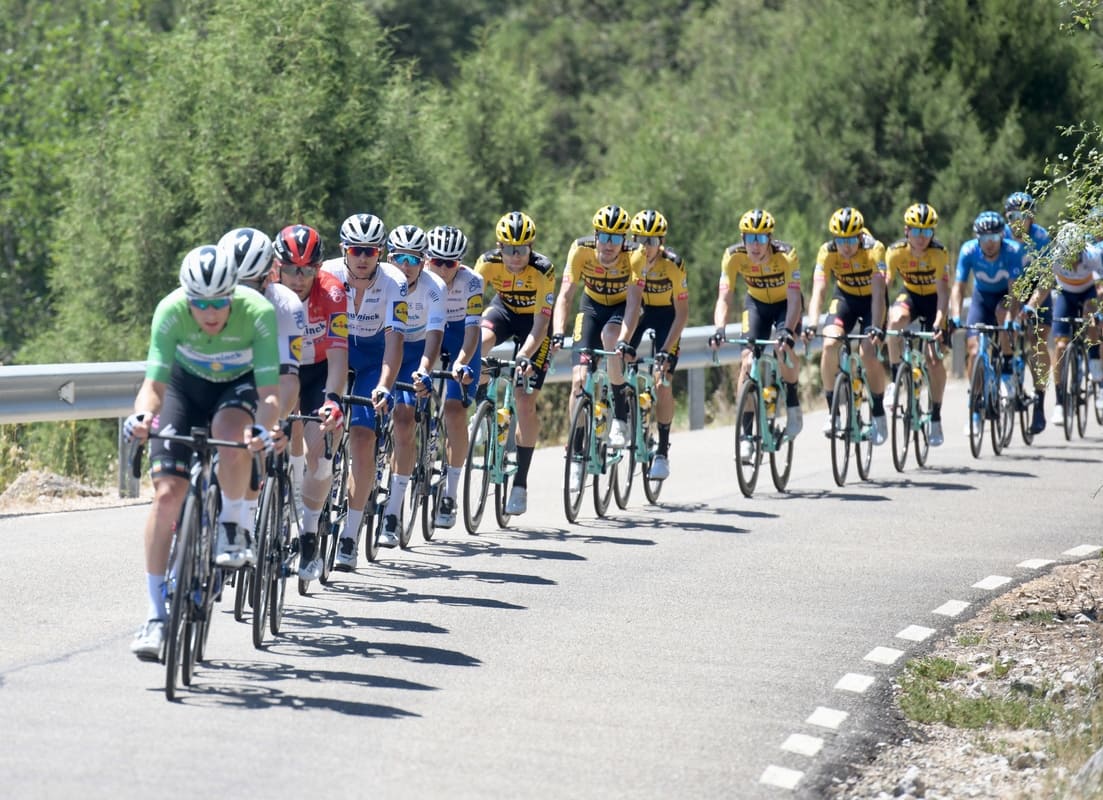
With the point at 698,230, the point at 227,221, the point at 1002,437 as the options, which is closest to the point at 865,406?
the point at 1002,437

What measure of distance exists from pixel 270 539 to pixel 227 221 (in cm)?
1935

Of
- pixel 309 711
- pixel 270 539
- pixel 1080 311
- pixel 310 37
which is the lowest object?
pixel 309 711

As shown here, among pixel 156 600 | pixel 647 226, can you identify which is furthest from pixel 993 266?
pixel 156 600

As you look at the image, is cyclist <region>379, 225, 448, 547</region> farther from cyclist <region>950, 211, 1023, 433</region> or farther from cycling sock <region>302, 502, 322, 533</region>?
cyclist <region>950, 211, 1023, 433</region>

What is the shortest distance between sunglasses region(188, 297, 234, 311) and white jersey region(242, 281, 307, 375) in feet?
3.42

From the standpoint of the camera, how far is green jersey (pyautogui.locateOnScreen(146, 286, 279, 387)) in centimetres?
781

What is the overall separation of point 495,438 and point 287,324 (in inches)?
147

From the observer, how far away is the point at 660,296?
14.4m

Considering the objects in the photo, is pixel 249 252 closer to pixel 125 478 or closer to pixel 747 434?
pixel 125 478

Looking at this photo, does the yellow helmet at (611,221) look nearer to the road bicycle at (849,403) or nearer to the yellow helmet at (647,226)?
the yellow helmet at (647,226)

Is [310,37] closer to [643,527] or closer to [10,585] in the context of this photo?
[643,527]

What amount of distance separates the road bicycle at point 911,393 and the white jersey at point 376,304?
6313mm

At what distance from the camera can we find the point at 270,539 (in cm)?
870

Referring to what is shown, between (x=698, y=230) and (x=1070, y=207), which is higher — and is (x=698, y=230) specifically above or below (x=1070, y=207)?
above
